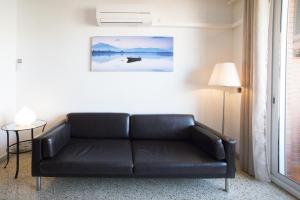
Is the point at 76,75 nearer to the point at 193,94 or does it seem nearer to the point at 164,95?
the point at 164,95

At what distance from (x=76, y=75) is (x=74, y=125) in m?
0.79

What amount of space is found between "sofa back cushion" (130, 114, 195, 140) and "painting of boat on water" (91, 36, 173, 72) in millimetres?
797

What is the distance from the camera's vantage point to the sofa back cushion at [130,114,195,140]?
9.61ft

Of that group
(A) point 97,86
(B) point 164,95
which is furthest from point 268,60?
(A) point 97,86

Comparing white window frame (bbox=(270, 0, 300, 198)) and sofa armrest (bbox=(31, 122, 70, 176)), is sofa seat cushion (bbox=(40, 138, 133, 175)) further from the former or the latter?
white window frame (bbox=(270, 0, 300, 198))

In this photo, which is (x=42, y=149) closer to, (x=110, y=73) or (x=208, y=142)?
(x=110, y=73)

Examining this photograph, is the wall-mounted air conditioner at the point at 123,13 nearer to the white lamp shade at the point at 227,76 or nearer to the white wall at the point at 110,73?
the white wall at the point at 110,73

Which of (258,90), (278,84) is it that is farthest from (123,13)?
(278,84)

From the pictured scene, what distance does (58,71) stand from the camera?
3250 millimetres

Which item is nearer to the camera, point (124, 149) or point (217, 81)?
point (124, 149)

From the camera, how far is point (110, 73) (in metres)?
3.26

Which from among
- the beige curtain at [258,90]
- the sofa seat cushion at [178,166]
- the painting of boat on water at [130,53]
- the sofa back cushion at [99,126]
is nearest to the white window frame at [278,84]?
the beige curtain at [258,90]

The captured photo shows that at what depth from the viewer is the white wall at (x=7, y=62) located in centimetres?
293

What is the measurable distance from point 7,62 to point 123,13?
179cm
